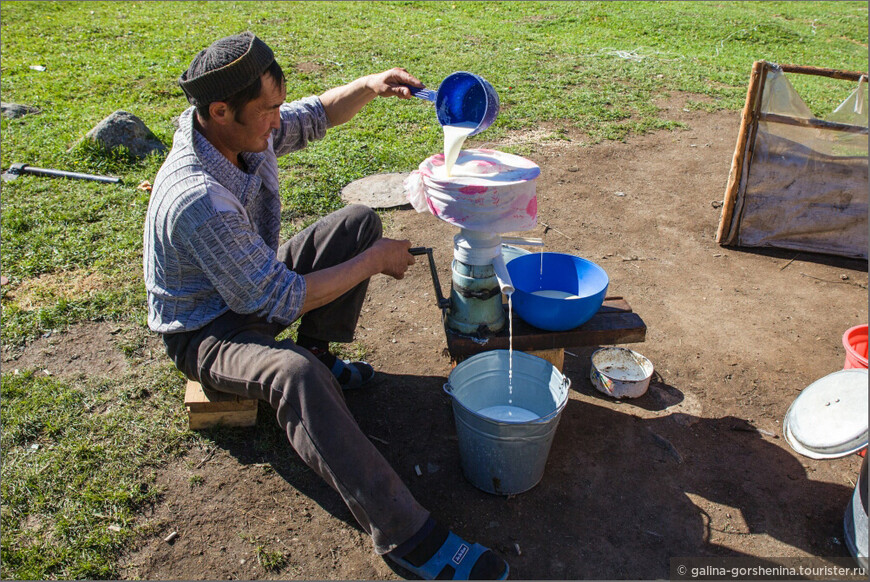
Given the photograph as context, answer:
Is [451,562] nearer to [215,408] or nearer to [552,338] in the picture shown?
[552,338]

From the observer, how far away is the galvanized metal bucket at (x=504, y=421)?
2.50 meters

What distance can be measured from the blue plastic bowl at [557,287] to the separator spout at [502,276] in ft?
0.61

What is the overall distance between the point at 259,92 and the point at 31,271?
2716 millimetres

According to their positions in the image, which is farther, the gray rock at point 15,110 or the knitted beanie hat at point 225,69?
the gray rock at point 15,110

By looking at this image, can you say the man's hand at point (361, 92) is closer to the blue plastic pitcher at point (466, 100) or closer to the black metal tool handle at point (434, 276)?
the blue plastic pitcher at point (466, 100)

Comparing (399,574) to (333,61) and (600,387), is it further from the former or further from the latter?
(333,61)

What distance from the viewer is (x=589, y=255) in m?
4.54

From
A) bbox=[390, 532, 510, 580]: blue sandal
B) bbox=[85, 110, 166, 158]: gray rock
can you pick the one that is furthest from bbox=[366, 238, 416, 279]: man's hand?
bbox=[85, 110, 166, 158]: gray rock

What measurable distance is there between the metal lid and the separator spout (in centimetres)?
135

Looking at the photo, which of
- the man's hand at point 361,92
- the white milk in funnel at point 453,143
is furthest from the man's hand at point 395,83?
the white milk in funnel at point 453,143

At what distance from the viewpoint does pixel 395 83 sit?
3205 millimetres

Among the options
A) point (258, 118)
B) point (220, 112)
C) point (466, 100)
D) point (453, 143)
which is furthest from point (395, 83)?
point (220, 112)

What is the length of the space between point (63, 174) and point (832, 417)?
5.60 meters

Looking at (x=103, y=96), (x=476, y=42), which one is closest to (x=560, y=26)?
(x=476, y=42)
